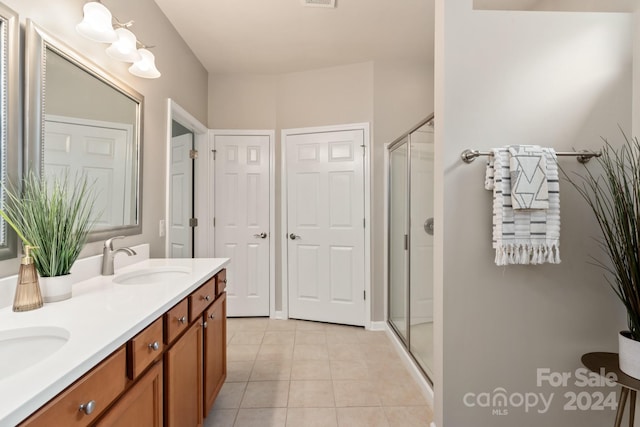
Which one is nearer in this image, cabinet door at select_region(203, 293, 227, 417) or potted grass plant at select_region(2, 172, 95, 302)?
potted grass plant at select_region(2, 172, 95, 302)

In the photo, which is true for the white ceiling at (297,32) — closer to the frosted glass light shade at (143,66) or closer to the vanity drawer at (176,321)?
the frosted glass light shade at (143,66)

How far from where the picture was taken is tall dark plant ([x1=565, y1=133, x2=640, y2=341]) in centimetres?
124

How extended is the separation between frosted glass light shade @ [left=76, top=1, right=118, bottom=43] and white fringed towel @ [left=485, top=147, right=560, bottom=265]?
72.9 inches

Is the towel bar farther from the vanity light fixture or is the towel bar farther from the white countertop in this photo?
the vanity light fixture

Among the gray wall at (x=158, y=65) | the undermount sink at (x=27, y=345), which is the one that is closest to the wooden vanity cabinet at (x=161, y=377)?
the undermount sink at (x=27, y=345)

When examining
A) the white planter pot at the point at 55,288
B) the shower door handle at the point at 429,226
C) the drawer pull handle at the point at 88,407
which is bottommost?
the drawer pull handle at the point at 88,407

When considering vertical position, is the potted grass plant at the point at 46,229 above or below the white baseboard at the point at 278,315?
above

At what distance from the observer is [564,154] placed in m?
1.42

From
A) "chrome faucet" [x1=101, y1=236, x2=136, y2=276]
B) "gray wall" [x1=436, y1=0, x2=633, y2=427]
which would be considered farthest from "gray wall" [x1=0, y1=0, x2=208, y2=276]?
"gray wall" [x1=436, y1=0, x2=633, y2=427]

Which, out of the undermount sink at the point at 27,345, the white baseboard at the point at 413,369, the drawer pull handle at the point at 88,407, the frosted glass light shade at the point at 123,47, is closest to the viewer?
the drawer pull handle at the point at 88,407

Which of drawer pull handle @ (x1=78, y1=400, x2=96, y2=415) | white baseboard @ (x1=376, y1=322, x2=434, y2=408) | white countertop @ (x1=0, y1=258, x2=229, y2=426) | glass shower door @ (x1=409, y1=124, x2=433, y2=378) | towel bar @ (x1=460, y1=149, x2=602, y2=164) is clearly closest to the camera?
white countertop @ (x1=0, y1=258, x2=229, y2=426)

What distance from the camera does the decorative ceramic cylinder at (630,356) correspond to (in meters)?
1.21

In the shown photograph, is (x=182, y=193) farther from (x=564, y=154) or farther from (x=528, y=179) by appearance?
(x=564, y=154)

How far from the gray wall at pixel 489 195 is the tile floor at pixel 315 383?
52 cm
